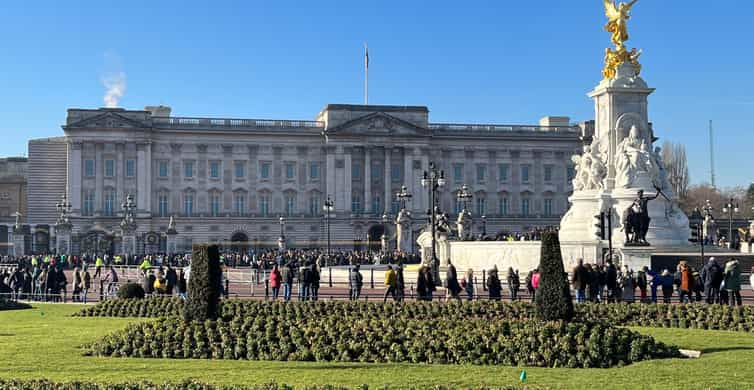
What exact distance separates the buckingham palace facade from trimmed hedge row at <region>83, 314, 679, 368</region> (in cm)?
7336

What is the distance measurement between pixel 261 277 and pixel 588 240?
17.1 metres

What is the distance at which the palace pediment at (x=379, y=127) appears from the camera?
3752 inches

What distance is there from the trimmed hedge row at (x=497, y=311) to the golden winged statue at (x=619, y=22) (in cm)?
2130

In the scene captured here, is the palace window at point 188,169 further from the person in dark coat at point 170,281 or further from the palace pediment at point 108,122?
the person in dark coat at point 170,281

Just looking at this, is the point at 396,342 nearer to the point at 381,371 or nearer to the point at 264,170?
the point at 381,371

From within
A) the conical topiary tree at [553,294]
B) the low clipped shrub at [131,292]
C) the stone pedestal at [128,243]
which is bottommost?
the low clipped shrub at [131,292]

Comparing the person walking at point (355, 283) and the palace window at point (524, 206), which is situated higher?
the palace window at point (524, 206)

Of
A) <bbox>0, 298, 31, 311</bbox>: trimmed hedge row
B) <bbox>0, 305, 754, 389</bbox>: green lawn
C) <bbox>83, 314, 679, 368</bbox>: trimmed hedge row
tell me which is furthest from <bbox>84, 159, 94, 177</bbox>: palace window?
<bbox>83, 314, 679, 368</bbox>: trimmed hedge row

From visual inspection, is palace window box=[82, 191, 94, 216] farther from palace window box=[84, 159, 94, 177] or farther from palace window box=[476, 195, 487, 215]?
palace window box=[476, 195, 487, 215]

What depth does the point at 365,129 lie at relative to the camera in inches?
3767

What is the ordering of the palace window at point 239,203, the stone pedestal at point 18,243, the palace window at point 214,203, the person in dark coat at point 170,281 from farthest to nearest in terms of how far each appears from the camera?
Answer: the palace window at point 239,203
the palace window at point 214,203
the stone pedestal at point 18,243
the person in dark coat at point 170,281

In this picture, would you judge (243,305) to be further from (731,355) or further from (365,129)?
(365,129)

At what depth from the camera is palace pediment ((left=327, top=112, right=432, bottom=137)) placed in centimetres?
9531

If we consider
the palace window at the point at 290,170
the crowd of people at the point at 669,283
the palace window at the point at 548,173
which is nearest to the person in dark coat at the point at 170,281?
the crowd of people at the point at 669,283
